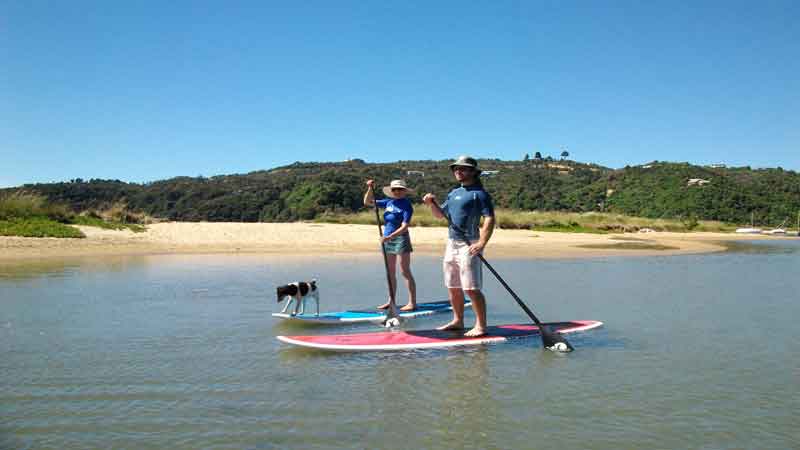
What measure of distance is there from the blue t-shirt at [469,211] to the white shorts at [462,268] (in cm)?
12

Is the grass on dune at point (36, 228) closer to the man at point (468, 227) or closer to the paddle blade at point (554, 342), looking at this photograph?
the man at point (468, 227)

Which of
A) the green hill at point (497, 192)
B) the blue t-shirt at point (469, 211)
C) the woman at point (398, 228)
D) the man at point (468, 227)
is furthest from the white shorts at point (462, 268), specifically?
the green hill at point (497, 192)

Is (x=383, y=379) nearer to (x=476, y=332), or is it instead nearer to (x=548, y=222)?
(x=476, y=332)

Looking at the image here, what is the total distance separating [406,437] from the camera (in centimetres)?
366

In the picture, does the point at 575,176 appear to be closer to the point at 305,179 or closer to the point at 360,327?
the point at 305,179

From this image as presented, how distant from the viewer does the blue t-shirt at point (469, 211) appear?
20.5 feet

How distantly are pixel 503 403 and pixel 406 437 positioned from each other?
36.8 inches

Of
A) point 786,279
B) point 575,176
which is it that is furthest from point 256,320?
point 575,176

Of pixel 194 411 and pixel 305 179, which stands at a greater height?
pixel 305 179

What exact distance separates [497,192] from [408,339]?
52.6 m

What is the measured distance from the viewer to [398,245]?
8.32 metres

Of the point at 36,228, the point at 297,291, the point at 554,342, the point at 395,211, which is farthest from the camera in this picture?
the point at 36,228

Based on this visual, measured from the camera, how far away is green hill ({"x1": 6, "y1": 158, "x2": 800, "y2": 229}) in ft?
142

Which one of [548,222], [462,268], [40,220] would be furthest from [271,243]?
[548,222]
